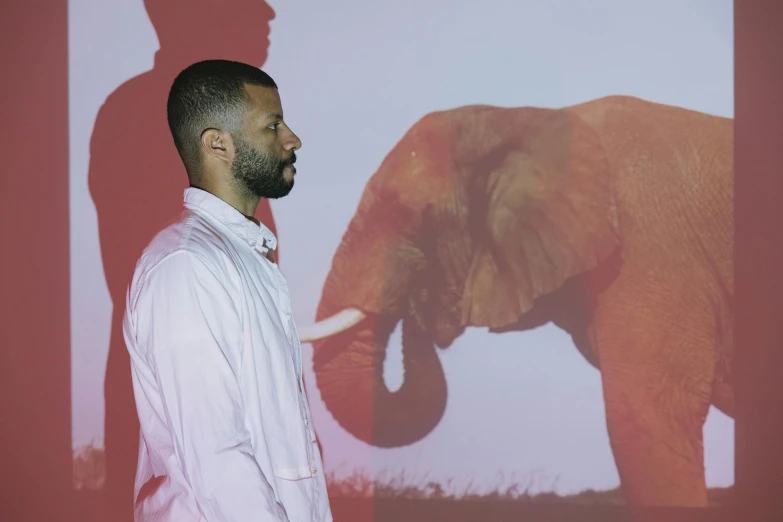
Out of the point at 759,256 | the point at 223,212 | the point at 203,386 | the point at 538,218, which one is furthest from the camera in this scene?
the point at 538,218

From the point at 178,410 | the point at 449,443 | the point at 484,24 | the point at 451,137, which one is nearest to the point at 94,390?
the point at 449,443

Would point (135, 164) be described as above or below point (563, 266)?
above

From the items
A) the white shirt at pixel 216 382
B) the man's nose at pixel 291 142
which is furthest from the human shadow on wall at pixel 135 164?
the white shirt at pixel 216 382

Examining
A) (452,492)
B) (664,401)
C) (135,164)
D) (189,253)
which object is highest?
(135,164)

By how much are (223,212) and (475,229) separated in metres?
1.59

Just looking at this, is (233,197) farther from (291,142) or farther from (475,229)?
(475,229)

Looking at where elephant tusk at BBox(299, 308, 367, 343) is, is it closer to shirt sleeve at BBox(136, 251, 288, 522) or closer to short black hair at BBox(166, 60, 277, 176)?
short black hair at BBox(166, 60, 277, 176)

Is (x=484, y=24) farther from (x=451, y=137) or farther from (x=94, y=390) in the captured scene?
(x=94, y=390)

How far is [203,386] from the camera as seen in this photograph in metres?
1.03

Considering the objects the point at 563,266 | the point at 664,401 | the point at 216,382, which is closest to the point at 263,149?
the point at 216,382

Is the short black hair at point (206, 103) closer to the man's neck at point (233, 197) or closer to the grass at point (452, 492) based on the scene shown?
the man's neck at point (233, 197)

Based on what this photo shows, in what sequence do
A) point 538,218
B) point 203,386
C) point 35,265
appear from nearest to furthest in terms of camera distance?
point 203,386 < point 538,218 < point 35,265

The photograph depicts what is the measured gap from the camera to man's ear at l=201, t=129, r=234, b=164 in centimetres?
125

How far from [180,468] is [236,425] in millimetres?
118
